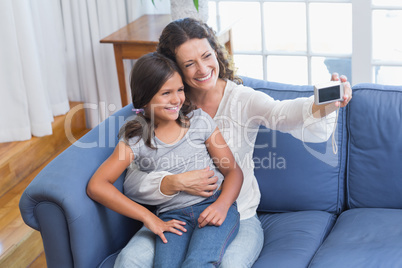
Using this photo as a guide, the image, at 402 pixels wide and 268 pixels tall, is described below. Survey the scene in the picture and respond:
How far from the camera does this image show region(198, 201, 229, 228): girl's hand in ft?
5.66

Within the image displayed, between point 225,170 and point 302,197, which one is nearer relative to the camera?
point 225,170

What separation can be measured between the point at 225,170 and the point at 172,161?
18cm

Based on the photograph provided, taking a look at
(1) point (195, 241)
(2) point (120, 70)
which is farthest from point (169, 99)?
(2) point (120, 70)

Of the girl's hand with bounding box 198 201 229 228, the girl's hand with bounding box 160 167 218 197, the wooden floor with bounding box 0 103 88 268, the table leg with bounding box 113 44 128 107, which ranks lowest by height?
the wooden floor with bounding box 0 103 88 268

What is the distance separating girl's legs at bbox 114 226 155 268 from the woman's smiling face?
518mm

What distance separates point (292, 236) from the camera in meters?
1.85

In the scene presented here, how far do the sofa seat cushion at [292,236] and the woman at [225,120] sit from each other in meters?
0.04

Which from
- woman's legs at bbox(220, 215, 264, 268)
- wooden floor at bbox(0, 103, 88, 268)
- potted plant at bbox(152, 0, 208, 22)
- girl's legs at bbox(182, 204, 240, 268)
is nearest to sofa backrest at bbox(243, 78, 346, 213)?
woman's legs at bbox(220, 215, 264, 268)

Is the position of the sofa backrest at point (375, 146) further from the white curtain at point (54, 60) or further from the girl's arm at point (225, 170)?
the white curtain at point (54, 60)

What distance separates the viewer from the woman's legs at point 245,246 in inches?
65.9

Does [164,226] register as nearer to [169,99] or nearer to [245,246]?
[245,246]

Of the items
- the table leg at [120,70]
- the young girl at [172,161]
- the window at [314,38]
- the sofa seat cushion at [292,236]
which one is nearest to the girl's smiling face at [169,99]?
the young girl at [172,161]

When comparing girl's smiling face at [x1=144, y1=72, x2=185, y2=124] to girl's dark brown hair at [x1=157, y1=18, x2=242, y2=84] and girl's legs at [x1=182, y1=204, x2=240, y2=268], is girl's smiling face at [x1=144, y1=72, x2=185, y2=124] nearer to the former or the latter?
girl's dark brown hair at [x1=157, y1=18, x2=242, y2=84]

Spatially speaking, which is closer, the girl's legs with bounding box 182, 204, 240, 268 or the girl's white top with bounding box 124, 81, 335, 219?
the girl's legs with bounding box 182, 204, 240, 268
